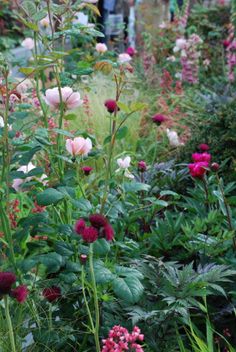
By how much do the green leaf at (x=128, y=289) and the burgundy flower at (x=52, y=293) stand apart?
0.23 meters

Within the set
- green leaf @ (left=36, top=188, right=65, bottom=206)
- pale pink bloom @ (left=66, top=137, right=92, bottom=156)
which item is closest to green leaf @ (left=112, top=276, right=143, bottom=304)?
green leaf @ (left=36, top=188, right=65, bottom=206)

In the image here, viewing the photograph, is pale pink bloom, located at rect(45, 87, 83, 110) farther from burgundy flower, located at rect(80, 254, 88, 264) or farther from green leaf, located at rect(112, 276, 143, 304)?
green leaf, located at rect(112, 276, 143, 304)

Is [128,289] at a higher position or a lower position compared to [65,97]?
lower

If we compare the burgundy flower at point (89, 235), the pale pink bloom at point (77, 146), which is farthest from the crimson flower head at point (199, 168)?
the burgundy flower at point (89, 235)

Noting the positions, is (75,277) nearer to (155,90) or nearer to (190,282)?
(190,282)

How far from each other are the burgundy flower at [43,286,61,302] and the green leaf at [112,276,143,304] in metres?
0.23

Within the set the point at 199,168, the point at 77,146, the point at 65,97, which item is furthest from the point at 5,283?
the point at 199,168

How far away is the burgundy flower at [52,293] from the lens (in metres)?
1.88

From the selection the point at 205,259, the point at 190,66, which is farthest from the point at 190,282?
the point at 190,66

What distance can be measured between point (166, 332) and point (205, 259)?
356 mm

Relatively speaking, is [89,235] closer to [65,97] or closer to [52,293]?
[52,293]

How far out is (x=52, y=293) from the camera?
189cm

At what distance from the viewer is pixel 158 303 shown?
6.62 feet

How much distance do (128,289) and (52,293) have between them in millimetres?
290
